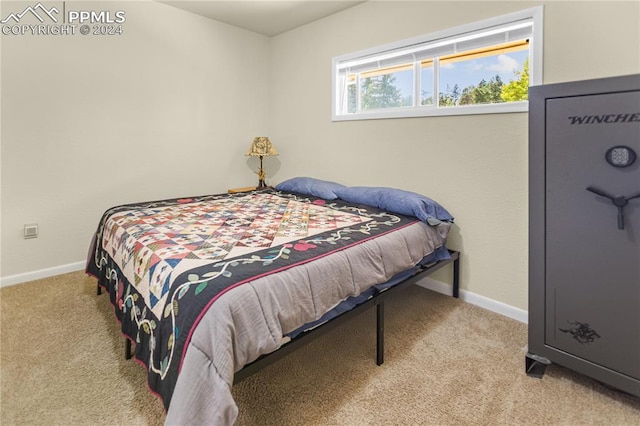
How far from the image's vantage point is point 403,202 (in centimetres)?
251

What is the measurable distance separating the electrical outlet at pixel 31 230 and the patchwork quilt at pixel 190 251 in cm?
81

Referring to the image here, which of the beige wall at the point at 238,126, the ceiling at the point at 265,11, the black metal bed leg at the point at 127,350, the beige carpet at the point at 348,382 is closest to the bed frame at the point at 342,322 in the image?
the beige carpet at the point at 348,382

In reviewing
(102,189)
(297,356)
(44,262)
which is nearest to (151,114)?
(102,189)

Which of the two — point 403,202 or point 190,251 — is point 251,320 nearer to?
point 190,251

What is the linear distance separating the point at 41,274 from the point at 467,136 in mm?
3694

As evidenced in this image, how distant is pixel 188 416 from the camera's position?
1.11 m

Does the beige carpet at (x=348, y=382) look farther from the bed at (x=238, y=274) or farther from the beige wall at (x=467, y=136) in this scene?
the beige wall at (x=467, y=136)

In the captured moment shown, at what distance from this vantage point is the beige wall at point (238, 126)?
2379 millimetres

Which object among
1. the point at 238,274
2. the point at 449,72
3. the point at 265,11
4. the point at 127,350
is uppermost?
the point at 265,11

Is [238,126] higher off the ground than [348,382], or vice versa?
[238,126]

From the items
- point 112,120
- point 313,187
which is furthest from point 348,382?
point 112,120

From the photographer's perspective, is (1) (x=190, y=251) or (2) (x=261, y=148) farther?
(2) (x=261, y=148)

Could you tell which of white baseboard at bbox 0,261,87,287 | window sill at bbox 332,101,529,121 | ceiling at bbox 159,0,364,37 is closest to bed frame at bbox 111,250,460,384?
window sill at bbox 332,101,529,121

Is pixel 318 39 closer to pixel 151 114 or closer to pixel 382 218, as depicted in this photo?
pixel 151 114
